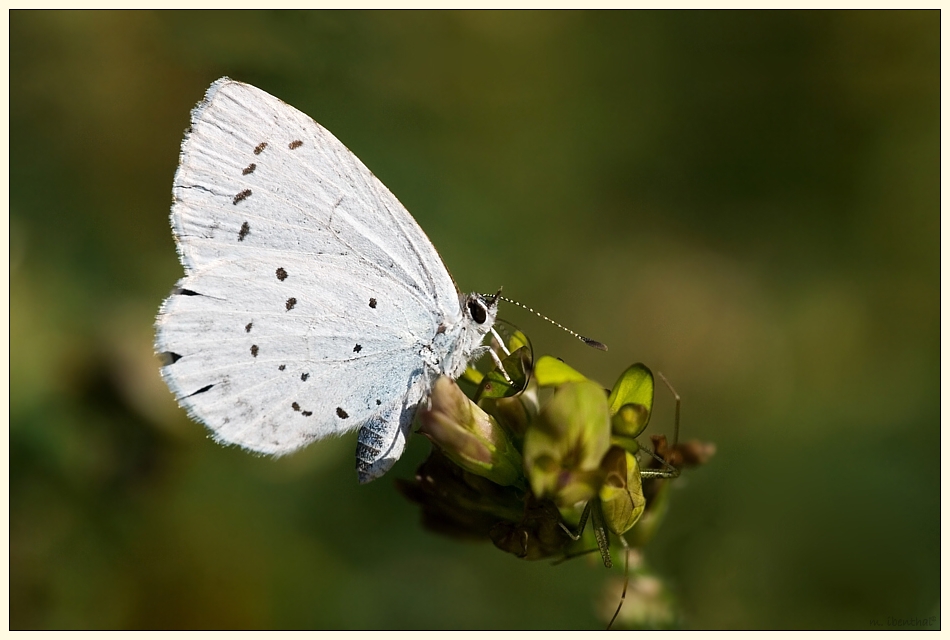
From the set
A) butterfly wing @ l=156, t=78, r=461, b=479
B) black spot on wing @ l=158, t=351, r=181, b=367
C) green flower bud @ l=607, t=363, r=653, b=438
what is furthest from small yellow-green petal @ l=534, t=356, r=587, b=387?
black spot on wing @ l=158, t=351, r=181, b=367

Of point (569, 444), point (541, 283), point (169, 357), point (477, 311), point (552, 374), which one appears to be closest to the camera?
point (569, 444)

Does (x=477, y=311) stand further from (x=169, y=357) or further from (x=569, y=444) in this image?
(x=169, y=357)


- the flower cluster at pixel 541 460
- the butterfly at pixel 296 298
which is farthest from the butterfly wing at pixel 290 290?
the flower cluster at pixel 541 460

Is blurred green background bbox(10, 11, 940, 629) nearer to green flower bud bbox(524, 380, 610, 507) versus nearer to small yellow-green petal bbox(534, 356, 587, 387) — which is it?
green flower bud bbox(524, 380, 610, 507)

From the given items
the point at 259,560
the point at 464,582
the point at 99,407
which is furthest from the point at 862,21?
the point at 99,407

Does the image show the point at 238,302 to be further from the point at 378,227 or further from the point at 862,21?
the point at 862,21

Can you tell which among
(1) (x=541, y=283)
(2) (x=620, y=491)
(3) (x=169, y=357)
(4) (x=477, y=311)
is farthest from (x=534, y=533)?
(1) (x=541, y=283)
